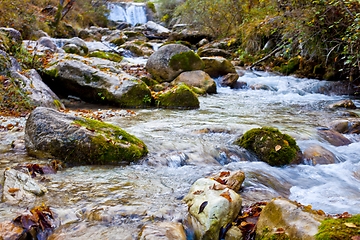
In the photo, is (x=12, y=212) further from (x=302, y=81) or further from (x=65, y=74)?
(x=302, y=81)

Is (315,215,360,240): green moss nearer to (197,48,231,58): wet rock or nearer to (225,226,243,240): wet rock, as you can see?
(225,226,243,240): wet rock

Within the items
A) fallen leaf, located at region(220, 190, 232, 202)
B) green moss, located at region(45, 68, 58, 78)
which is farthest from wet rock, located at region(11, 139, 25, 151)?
green moss, located at region(45, 68, 58, 78)

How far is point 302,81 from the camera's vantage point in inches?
459

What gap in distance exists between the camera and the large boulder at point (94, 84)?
25.7 ft

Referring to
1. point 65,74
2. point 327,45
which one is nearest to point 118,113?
point 65,74

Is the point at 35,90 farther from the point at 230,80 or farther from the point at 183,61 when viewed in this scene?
the point at 230,80

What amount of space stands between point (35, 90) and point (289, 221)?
23.4 ft

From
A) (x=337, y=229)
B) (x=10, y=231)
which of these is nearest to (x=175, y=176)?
(x=10, y=231)

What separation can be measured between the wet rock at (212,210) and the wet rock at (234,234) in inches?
2.8

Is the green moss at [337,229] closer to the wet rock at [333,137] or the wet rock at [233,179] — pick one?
the wet rock at [233,179]

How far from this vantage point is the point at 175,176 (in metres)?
3.36

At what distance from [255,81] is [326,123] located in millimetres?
6543

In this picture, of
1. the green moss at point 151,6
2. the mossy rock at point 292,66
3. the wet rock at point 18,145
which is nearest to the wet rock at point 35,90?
the wet rock at point 18,145

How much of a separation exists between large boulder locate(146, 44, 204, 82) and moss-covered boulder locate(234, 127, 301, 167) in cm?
729
